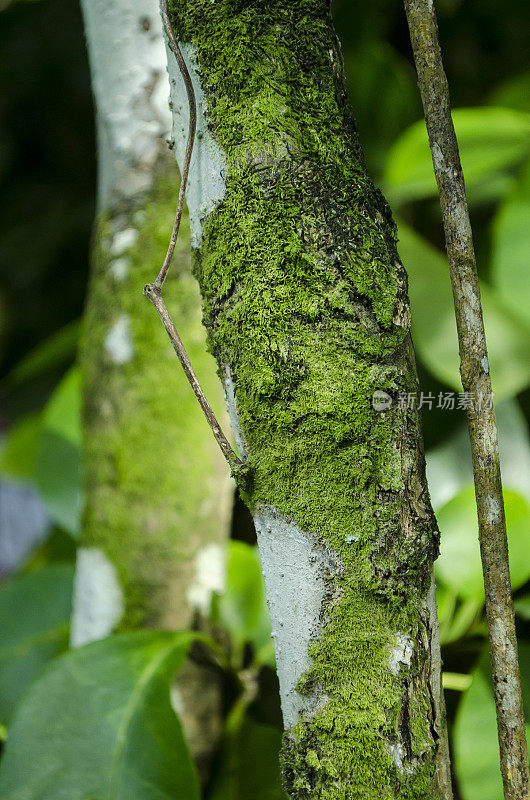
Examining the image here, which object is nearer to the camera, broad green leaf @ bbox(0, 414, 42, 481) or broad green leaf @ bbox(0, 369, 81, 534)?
broad green leaf @ bbox(0, 369, 81, 534)

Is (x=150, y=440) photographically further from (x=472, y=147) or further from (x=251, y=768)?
(x=472, y=147)

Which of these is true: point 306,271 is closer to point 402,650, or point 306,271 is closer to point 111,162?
point 402,650

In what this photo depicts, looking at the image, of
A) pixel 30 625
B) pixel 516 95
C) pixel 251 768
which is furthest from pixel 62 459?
pixel 516 95

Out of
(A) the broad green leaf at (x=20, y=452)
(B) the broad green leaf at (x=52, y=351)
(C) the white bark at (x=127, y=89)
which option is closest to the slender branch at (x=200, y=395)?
(C) the white bark at (x=127, y=89)

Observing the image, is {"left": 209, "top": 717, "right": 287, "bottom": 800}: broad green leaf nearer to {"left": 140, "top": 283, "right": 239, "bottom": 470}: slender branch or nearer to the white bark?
{"left": 140, "top": 283, "right": 239, "bottom": 470}: slender branch

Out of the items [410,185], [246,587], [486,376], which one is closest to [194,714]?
[246,587]

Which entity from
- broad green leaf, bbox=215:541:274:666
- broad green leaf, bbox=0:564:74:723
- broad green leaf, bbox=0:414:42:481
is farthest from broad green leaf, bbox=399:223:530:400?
broad green leaf, bbox=0:414:42:481

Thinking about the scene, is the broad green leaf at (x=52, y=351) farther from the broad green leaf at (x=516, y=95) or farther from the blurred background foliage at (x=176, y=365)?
the broad green leaf at (x=516, y=95)
